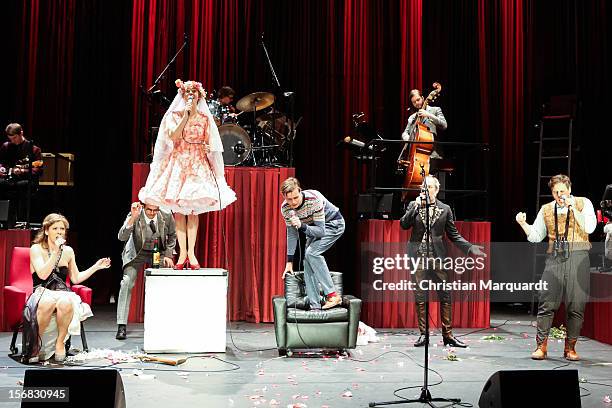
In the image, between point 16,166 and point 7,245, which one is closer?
point 7,245

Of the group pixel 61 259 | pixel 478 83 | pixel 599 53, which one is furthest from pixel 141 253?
pixel 599 53

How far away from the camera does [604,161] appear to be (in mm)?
10227

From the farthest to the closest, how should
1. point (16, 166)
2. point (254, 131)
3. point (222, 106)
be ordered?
point (254, 131), point (222, 106), point (16, 166)

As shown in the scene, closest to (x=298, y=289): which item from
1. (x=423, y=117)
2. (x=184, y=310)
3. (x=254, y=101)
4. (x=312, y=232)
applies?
(x=312, y=232)

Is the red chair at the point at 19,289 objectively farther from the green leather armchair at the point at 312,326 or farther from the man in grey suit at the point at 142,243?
the green leather armchair at the point at 312,326

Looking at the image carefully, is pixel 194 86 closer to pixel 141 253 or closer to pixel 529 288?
pixel 141 253

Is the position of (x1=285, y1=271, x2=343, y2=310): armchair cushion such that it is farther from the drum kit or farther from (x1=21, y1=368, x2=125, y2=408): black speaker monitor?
(x1=21, y1=368, x2=125, y2=408): black speaker monitor

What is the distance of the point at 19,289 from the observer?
6363 mm

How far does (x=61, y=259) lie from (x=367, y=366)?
2.68 meters

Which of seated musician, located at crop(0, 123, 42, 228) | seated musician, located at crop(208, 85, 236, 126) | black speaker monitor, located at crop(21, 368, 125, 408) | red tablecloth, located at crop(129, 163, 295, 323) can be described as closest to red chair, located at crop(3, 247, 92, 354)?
seated musician, located at crop(0, 123, 42, 228)

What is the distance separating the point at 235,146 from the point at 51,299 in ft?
10.8

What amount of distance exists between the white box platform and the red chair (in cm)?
58

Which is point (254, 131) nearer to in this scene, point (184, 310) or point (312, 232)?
point (312, 232)

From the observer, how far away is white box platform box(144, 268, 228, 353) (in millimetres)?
6395
